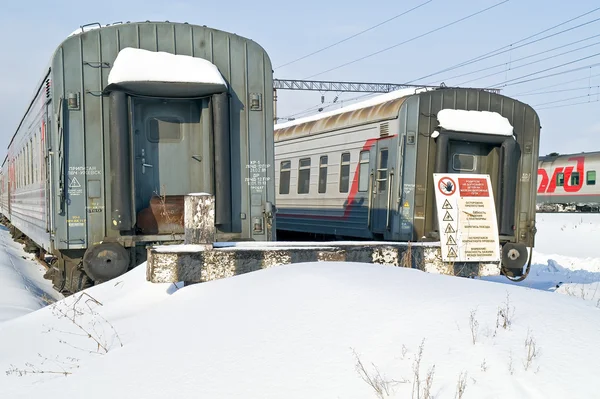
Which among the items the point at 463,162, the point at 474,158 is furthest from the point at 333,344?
the point at 474,158

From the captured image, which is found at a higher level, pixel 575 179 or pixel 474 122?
pixel 474 122

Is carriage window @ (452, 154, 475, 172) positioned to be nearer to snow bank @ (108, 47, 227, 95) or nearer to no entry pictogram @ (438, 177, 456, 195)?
no entry pictogram @ (438, 177, 456, 195)

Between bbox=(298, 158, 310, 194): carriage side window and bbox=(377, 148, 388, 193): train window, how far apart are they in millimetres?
3491

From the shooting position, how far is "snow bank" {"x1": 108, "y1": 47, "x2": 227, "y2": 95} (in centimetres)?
752

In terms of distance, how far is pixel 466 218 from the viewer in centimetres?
695

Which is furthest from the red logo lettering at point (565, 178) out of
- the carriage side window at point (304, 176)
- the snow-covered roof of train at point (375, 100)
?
the carriage side window at point (304, 176)

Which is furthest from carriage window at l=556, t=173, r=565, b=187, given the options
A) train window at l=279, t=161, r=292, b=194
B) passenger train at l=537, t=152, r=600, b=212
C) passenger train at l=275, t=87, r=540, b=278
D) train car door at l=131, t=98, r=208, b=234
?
train car door at l=131, t=98, r=208, b=234

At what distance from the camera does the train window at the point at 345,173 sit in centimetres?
1244

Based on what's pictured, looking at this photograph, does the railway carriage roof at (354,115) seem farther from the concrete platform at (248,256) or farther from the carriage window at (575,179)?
the carriage window at (575,179)

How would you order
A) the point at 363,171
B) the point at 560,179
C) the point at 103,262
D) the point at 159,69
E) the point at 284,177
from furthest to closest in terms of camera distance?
1. the point at 560,179
2. the point at 284,177
3. the point at 363,171
4. the point at 159,69
5. the point at 103,262

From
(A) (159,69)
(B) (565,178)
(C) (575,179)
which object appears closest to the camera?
(A) (159,69)

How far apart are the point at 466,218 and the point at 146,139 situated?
4232mm

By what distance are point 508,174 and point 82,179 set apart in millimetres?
6997

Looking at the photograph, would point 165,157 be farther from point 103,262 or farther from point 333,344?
point 333,344
